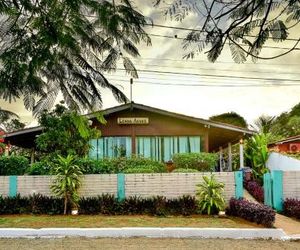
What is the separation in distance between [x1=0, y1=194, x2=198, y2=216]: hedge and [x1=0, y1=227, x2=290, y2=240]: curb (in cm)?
201

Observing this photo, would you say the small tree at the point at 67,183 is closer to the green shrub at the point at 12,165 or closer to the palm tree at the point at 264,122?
the green shrub at the point at 12,165

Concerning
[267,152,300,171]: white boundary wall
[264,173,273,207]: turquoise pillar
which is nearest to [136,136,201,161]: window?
[267,152,300,171]: white boundary wall

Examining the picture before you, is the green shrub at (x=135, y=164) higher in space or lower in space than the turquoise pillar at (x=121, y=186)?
higher

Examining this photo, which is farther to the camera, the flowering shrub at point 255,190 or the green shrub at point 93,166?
the flowering shrub at point 255,190

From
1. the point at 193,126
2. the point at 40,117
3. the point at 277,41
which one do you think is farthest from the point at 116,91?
the point at 193,126

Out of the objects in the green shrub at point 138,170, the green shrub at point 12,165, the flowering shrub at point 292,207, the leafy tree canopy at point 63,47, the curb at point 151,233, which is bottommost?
the curb at point 151,233

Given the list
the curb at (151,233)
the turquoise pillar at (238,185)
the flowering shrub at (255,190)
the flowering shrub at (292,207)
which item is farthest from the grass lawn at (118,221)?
the flowering shrub at (255,190)

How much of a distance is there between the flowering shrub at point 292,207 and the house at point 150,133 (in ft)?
22.4

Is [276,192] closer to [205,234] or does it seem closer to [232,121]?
[205,234]

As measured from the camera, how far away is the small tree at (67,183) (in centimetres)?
1421

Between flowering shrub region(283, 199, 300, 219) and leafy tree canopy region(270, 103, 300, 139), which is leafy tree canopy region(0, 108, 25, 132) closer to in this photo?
flowering shrub region(283, 199, 300, 219)

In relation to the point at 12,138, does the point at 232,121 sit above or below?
above

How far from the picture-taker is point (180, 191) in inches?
590

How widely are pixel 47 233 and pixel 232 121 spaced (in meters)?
39.6
